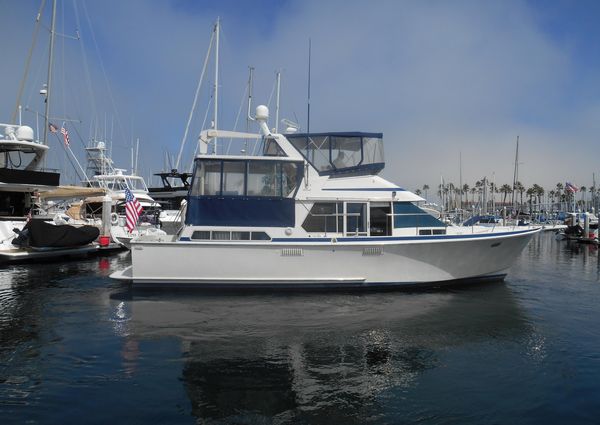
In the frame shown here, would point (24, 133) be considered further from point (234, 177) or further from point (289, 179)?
point (289, 179)

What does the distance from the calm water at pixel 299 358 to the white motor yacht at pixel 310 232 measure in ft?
1.97

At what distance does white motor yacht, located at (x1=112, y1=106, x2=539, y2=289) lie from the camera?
11.1 metres

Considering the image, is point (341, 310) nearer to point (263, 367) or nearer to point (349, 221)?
point (349, 221)

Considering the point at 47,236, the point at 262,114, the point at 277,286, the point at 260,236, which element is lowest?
the point at 277,286

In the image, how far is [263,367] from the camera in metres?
6.51

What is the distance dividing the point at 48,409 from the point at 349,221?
27.3 ft

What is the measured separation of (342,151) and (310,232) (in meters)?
2.64

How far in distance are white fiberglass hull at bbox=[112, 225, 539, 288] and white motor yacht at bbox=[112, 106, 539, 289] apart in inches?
1.0

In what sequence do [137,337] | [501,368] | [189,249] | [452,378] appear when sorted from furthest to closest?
1. [189,249]
2. [137,337]
3. [501,368]
4. [452,378]

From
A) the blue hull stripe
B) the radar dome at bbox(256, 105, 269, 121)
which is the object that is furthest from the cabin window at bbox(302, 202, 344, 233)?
the radar dome at bbox(256, 105, 269, 121)

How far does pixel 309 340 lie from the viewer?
25.7ft

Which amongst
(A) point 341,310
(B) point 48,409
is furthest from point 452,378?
(B) point 48,409

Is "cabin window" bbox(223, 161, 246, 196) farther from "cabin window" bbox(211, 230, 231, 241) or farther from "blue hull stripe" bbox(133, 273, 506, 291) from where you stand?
"blue hull stripe" bbox(133, 273, 506, 291)

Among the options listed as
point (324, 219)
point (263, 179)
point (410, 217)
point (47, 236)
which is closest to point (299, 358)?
point (324, 219)
